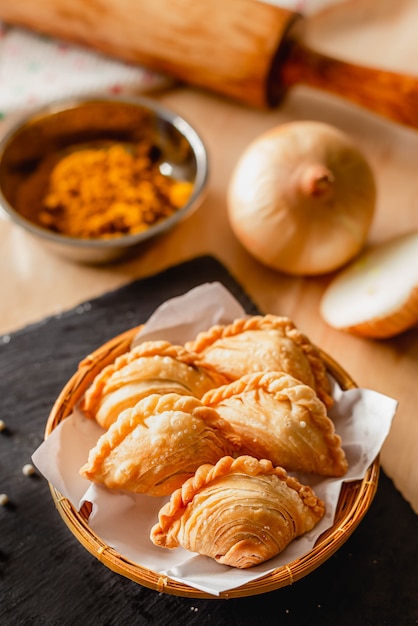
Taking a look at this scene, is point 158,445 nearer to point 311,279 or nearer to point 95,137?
point 311,279

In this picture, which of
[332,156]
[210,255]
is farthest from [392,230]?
[210,255]

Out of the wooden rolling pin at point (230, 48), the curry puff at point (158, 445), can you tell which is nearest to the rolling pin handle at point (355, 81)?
the wooden rolling pin at point (230, 48)

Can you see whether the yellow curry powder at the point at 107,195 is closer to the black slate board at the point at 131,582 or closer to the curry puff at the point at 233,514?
→ the black slate board at the point at 131,582

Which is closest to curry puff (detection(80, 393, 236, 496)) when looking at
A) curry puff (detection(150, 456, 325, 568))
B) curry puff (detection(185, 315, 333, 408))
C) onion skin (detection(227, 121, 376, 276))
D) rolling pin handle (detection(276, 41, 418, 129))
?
curry puff (detection(150, 456, 325, 568))

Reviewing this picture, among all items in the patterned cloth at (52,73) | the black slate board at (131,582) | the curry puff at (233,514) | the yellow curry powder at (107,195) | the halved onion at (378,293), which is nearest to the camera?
the curry puff at (233,514)

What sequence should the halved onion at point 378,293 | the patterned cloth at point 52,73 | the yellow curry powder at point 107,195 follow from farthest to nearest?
1. the patterned cloth at point 52,73
2. the yellow curry powder at point 107,195
3. the halved onion at point 378,293

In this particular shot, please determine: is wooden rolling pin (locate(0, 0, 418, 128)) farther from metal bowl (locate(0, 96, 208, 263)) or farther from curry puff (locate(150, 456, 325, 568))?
curry puff (locate(150, 456, 325, 568))

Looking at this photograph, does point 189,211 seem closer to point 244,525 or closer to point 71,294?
point 71,294
